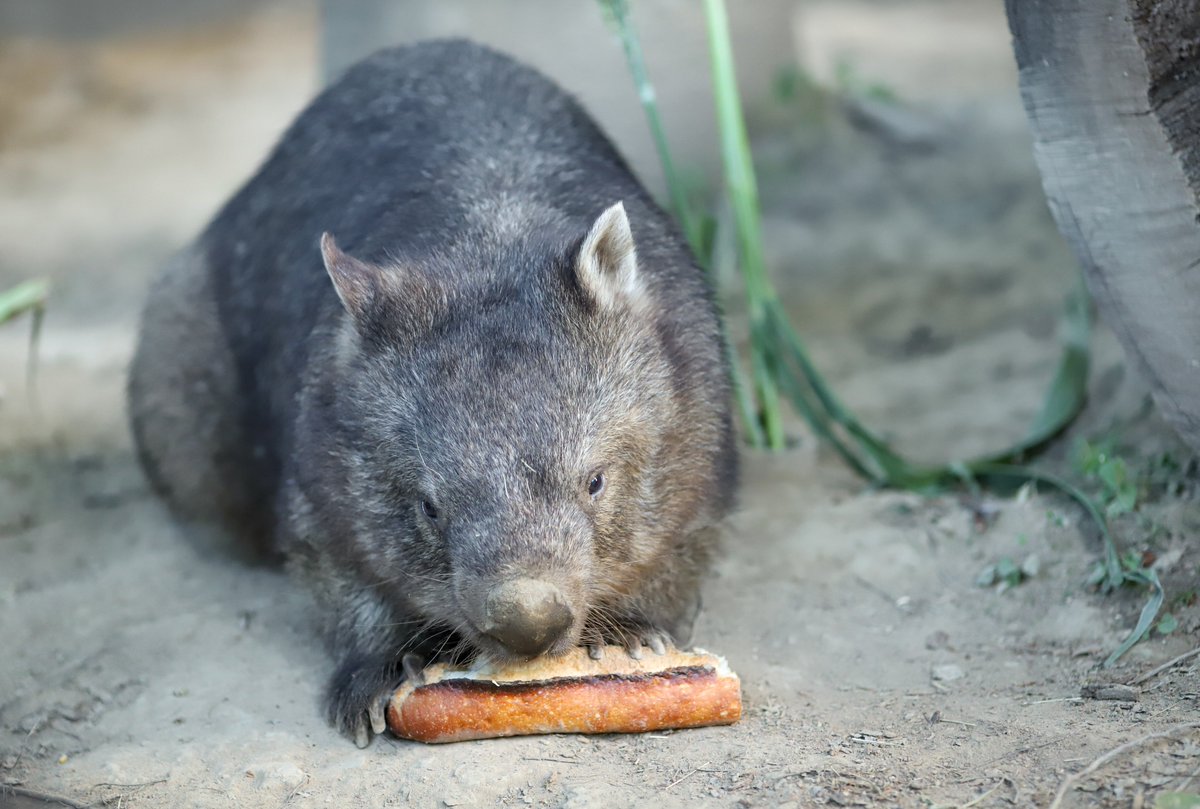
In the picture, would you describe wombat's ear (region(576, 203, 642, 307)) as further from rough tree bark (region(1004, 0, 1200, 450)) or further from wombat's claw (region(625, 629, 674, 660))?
rough tree bark (region(1004, 0, 1200, 450))

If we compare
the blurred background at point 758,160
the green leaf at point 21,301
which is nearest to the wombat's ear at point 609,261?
the blurred background at point 758,160

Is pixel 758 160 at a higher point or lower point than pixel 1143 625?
higher

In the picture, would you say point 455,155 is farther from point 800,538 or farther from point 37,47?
point 37,47

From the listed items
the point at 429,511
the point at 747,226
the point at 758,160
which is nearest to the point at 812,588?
the point at 429,511

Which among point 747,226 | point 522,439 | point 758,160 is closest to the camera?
point 522,439

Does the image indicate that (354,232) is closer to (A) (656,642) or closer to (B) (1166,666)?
(A) (656,642)

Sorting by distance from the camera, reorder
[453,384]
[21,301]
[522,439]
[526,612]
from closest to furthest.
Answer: [526,612]
[522,439]
[453,384]
[21,301]

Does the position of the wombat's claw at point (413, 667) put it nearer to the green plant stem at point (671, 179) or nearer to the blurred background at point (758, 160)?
the green plant stem at point (671, 179)
